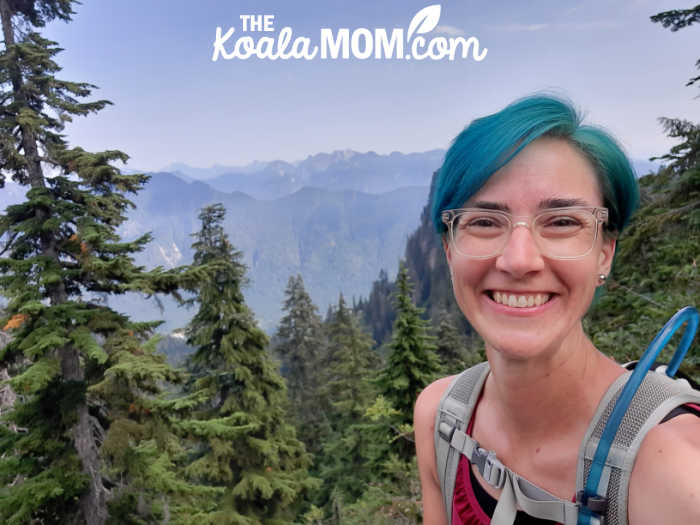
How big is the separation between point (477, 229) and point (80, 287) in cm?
857

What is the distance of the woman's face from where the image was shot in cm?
125

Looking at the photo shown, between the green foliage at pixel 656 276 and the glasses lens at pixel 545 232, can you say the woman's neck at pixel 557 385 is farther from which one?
the green foliage at pixel 656 276

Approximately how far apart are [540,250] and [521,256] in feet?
0.23

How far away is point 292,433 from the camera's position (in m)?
16.5

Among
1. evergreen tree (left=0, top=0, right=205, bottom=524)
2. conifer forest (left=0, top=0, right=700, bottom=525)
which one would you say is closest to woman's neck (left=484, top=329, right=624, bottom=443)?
conifer forest (left=0, top=0, right=700, bottom=525)

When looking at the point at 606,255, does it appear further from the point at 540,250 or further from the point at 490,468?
the point at 490,468

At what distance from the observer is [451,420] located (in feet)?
5.50

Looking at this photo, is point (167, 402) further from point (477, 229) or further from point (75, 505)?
point (477, 229)

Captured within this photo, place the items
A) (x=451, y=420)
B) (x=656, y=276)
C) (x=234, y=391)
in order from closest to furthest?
(x=451, y=420)
(x=656, y=276)
(x=234, y=391)

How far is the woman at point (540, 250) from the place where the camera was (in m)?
1.26

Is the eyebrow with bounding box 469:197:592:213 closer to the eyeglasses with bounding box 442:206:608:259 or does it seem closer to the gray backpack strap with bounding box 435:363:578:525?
the eyeglasses with bounding box 442:206:608:259

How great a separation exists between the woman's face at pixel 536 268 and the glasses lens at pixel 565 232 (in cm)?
2

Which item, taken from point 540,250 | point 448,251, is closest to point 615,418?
point 540,250

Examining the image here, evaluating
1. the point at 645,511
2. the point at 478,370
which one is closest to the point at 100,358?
the point at 478,370
